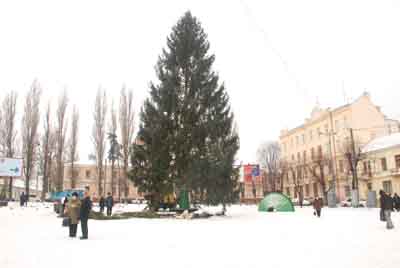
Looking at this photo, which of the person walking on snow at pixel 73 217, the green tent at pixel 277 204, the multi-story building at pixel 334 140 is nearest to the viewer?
the person walking on snow at pixel 73 217

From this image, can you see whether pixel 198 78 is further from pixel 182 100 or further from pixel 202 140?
pixel 202 140

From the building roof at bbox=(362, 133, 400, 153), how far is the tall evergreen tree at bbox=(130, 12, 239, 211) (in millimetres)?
34505

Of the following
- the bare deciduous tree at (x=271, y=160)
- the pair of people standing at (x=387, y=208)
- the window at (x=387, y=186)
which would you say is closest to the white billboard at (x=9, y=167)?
the pair of people standing at (x=387, y=208)

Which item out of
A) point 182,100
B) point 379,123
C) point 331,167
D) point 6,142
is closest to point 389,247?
point 182,100

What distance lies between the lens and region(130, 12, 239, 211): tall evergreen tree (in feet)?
80.4

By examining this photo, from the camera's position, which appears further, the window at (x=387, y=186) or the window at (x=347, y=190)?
the window at (x=347, y=190)

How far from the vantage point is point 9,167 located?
40344 millimetres

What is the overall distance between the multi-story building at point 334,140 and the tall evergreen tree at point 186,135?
30.5 m

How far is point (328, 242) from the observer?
1148 centimetres

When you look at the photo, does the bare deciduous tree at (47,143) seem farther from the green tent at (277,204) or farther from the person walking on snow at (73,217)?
the person walking on snow at (73,217)

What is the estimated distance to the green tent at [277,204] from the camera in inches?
1256

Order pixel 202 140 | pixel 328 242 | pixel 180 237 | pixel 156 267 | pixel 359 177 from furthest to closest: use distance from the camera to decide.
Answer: pixel 359 177 → pixel 202 140 → pixel 180 237 → pixel 328 242 → pixel 156 267

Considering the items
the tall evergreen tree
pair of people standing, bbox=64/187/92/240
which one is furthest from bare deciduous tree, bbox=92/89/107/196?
pair of people standing, bbox=64/187/92/240

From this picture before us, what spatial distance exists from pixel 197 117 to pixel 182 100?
5.89 feet
